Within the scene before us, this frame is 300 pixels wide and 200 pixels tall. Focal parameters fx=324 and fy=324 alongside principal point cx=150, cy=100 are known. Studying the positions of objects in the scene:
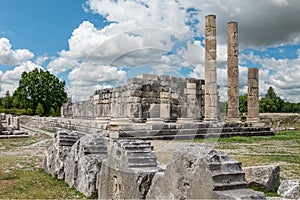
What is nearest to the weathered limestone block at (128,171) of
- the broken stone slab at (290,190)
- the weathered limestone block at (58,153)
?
the broken stone slab at (290,190)

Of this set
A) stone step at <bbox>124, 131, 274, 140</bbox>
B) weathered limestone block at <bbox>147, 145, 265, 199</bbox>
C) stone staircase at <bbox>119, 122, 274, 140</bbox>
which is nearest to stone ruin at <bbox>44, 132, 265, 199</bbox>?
weathered limestone block at <bbox>147, 145, 265, 199</bbox>

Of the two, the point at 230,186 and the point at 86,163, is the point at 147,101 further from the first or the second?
the point at 230,186

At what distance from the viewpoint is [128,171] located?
4.34 metres

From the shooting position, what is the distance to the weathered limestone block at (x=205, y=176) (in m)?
2.95

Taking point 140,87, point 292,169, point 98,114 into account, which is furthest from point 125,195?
point 98,114

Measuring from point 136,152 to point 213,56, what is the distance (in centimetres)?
1924

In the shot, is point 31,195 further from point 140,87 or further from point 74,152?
point 140,87

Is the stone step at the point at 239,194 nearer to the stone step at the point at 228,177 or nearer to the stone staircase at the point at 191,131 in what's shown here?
the stone step at the point at 228,177

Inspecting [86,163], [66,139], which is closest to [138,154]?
[86,163]

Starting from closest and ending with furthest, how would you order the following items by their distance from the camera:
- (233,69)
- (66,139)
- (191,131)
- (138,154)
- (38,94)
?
(138,154), (66,139), (191,131), (233,69), (38,94)

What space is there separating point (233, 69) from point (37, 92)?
42062mm

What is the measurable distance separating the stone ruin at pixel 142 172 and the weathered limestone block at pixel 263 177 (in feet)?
7.07

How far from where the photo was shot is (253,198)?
114 inches

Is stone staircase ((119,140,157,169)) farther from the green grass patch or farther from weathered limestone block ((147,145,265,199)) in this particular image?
the green grass patch
